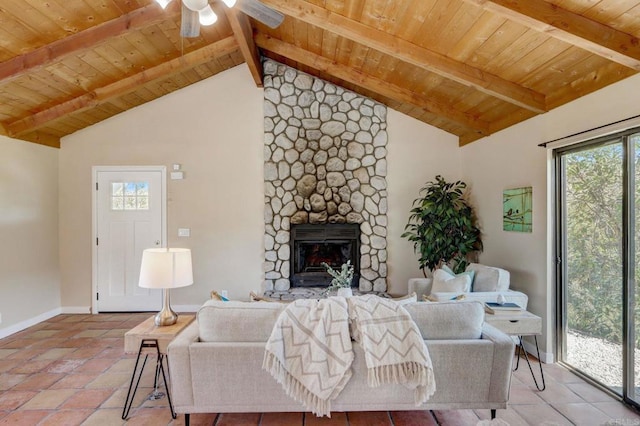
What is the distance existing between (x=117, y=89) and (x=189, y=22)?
228 centimetres

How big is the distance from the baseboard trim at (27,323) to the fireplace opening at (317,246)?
3.30m

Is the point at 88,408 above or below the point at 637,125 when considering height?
below

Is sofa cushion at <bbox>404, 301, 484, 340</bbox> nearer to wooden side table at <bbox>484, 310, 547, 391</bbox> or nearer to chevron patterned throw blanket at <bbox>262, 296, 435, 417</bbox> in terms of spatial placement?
chevron patterned throw blanket at <bbox>262, 296, 435, 417</bbox>

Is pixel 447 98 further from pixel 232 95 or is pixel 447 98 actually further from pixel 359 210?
pixel 232 95

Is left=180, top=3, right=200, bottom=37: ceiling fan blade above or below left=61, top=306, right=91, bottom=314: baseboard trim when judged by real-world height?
above

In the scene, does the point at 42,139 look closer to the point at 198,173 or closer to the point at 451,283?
the point at 198,173

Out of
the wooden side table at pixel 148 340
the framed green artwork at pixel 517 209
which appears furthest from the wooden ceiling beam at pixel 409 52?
the wooden side table at pixel 148 340

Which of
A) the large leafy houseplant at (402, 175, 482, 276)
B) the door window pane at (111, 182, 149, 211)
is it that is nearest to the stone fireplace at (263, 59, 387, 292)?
the large leafy houseplant at (402, 175, 482, 276)

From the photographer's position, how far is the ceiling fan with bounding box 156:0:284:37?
2.28m

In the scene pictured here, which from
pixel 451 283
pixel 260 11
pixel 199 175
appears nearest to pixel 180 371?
pixel 260 11

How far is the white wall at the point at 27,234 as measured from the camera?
416cm

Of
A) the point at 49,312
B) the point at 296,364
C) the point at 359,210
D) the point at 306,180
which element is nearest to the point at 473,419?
the point at 296,364

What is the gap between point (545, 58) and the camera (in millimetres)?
2906

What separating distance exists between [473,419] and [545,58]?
2.84 metres
